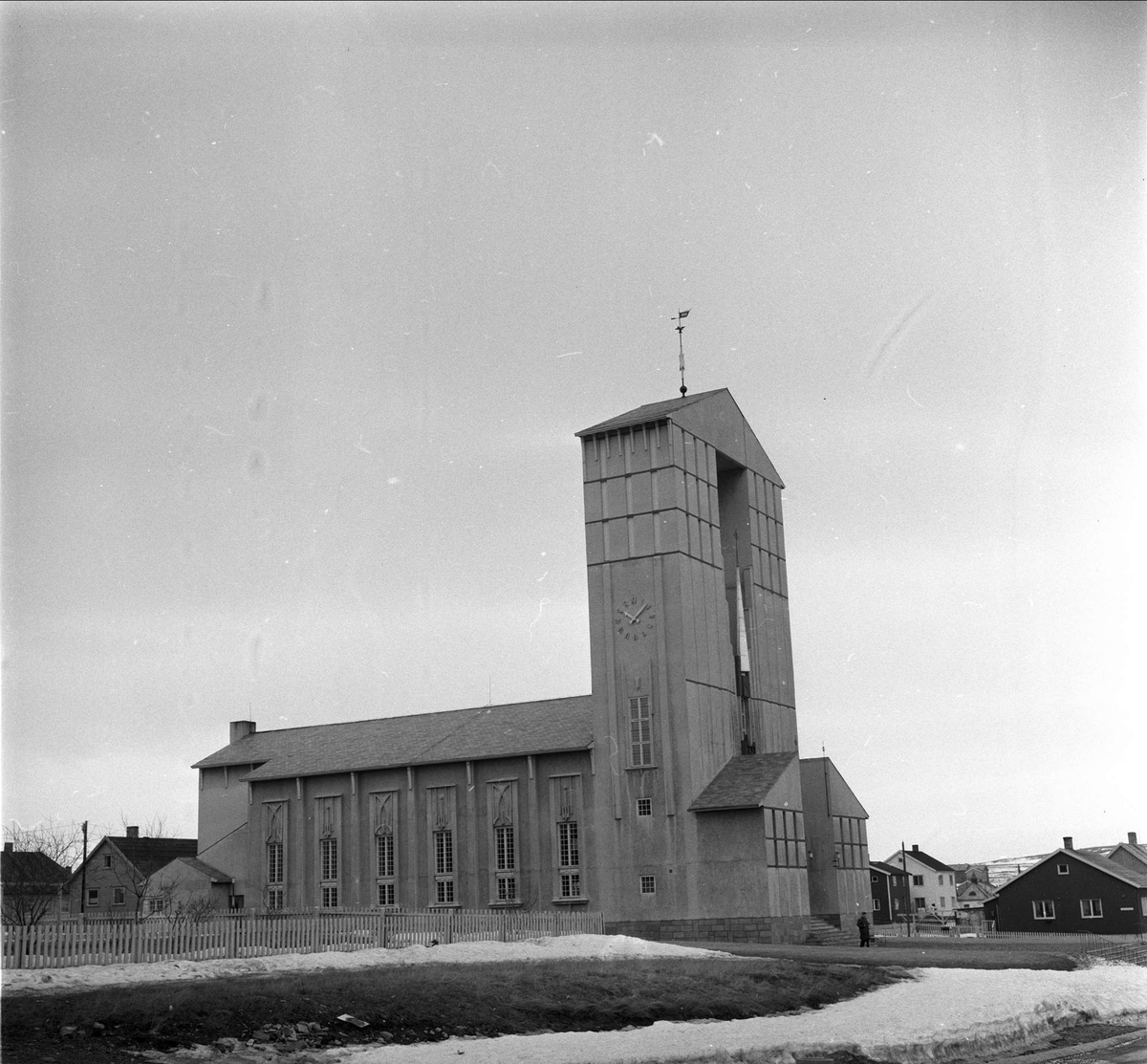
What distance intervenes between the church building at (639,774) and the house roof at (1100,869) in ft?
80.3

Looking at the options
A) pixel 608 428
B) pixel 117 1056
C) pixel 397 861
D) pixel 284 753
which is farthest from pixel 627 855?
pixel 117 1056

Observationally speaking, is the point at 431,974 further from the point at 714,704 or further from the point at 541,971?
the point at 714,704

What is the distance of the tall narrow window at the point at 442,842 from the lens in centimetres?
5691

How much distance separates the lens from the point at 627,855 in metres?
51.7

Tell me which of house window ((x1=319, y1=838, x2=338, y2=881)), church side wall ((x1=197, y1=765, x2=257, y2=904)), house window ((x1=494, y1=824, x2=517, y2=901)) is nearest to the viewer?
house window ((x1=494, y1=824, x2=517, y2=901))

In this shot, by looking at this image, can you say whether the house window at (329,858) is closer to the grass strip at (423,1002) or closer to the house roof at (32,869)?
the house roof at (32,869)

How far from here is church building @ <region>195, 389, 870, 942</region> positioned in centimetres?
5072

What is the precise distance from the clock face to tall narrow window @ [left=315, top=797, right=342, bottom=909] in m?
16.8

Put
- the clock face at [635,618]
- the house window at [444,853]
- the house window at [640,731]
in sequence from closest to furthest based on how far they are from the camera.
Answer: the house window at [640,731] < the clock face at [635,618] < the house window at [444,853]

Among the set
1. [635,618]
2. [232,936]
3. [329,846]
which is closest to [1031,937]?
[635,618]

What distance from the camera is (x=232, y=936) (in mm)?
27875

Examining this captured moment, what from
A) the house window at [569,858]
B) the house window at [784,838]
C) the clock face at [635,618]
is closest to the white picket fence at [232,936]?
the house window at [784,838]

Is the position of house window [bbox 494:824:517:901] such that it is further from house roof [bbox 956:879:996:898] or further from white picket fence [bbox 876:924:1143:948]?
house roof [bbox 956:879:996:898]

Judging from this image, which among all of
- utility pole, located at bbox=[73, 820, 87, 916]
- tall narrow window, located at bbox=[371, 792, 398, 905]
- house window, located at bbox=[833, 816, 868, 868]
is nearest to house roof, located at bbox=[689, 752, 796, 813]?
house window, located at bbox=[833, 816, 868, 868]
